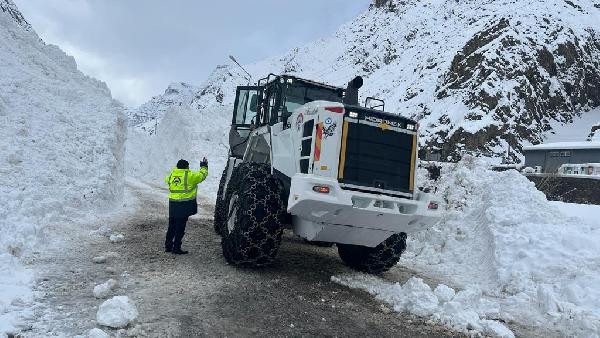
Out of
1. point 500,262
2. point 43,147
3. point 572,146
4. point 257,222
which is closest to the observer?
point 257,222

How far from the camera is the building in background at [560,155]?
95.6 ft

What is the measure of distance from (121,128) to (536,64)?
36817mm

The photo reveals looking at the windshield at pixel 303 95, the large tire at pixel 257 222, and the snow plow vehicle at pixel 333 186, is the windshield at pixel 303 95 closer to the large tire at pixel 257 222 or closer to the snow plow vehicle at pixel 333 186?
the snow plow vehicle at pixel 333 186

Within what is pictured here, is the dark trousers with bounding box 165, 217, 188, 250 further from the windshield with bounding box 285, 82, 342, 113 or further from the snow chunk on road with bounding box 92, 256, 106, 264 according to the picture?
Answer: the windshield with bounding box 285, 82, 342, 113

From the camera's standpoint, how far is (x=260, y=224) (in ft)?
20.9

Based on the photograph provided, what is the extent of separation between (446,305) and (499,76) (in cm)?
3871

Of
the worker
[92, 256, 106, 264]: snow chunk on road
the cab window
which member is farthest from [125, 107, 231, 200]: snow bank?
[92, 256, 106, 264]: snow chunk on road

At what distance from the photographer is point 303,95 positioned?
8055mm

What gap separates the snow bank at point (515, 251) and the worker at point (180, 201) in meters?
4.13

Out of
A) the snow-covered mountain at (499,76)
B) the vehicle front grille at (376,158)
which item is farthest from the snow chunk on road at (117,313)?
the snow-covered mountain at (499,76)

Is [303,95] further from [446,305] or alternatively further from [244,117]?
[446,305]

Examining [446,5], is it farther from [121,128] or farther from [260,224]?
[260,224]

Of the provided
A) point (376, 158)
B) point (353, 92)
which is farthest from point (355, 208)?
point (353, 92)

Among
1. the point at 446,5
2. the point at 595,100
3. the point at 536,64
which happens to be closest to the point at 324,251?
the point at 536,64
